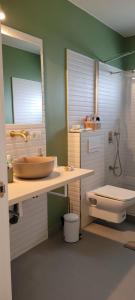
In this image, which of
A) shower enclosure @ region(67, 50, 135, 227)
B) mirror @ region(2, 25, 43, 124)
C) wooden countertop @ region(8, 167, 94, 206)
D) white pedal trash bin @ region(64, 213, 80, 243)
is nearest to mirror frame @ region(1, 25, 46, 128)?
mirror @ region(2, 25, 43, 124)

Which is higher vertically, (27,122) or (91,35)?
(91,35)

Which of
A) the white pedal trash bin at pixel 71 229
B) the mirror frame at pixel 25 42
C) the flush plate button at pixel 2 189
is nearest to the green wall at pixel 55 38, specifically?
the mirror frame at pixel 25 42

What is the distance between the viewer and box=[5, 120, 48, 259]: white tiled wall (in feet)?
7.13

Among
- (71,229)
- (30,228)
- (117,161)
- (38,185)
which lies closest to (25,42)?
(38,185)

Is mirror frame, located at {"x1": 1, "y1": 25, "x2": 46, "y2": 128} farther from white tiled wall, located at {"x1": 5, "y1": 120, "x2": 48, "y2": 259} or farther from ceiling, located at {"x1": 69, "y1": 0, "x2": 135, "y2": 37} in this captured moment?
ceiling, located at {"x1": 69, "y1": 0, "x2": 135, "y2": 37}

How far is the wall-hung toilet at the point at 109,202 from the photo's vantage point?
2.60 m

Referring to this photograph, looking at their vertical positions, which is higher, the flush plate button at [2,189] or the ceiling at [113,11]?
the ceiling at [113,11]

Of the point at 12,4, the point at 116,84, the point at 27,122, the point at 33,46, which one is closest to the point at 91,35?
the point at 116,84

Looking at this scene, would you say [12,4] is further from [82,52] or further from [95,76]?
[95,76]

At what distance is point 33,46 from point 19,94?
0.47 metres

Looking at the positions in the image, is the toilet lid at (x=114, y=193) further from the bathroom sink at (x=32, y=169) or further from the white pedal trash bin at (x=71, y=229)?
the bathroom sink at (x=32, y=169)

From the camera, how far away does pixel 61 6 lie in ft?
8.18

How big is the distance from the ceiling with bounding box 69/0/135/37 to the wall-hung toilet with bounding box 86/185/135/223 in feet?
6.86

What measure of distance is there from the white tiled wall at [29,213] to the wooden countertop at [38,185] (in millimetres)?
360
